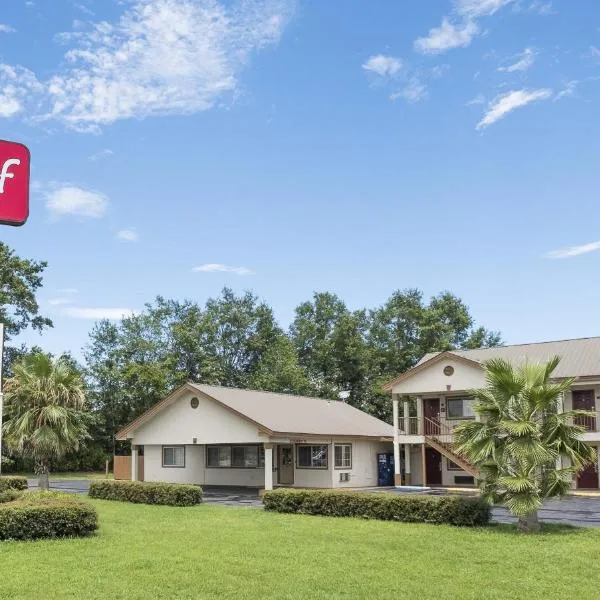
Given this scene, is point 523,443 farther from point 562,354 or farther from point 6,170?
point 562,354

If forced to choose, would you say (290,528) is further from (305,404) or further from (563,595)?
(305,404)

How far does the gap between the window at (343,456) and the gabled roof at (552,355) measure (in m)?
3.57

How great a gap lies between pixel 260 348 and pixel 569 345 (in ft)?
108

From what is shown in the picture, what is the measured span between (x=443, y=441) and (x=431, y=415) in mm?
2909

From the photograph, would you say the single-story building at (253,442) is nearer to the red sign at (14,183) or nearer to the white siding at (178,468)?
the white siding at (178,468)

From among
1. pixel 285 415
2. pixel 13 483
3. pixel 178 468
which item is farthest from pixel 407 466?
pixel 13 483

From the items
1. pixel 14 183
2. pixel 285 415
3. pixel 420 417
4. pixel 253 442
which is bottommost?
pixel 253 442

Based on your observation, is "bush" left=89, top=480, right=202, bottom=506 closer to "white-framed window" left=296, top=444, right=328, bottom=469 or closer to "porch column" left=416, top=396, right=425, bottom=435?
"white-framed window" left=296, top=444, right=328, bottom=469

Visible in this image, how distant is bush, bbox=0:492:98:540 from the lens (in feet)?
49.9

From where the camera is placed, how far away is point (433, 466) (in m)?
36.0

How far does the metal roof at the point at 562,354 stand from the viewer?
32.5 m

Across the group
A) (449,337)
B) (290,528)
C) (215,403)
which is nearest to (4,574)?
(290,528)

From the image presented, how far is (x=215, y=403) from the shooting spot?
3181cm

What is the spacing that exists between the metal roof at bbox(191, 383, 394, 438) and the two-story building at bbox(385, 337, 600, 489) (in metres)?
1.94
